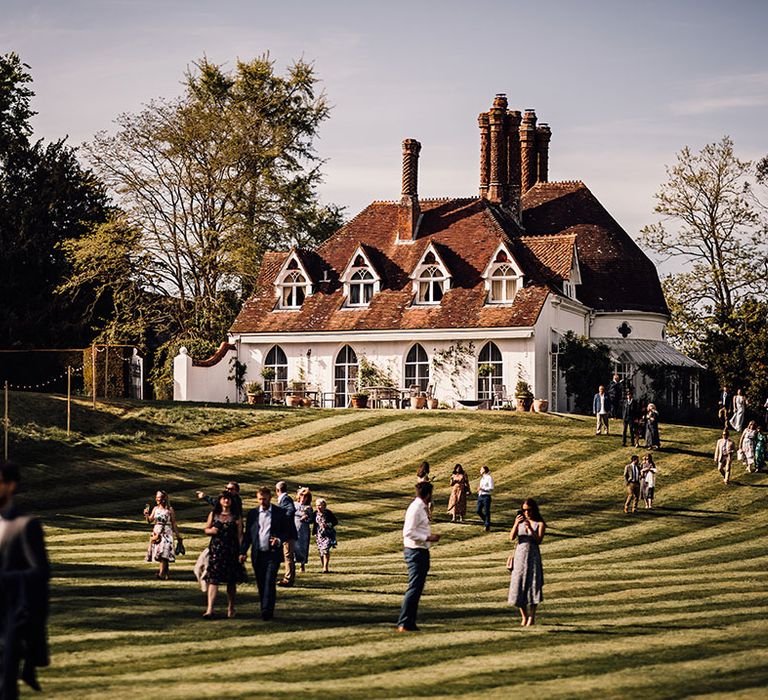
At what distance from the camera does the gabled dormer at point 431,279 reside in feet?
213

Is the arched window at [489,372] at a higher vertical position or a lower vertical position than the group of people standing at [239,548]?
higher

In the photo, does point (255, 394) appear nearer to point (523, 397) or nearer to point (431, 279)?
point (431, 279)

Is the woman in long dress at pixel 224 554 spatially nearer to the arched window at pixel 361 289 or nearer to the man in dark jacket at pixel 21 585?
the man in dark jacket at pixel 21 585

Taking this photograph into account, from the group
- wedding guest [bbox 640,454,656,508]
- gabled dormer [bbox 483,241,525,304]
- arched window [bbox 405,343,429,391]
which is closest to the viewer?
wedding guest [bbox 640,454,656,508]

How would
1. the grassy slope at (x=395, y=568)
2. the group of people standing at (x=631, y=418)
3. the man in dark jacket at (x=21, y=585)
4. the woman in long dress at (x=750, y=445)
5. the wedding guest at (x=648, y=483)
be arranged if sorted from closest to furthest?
Answer: the man in dark jacket at (x=21, y=585) → the grassy slope at (x=395, y=568) → the wedding guest at (x=648, y=483) → the woman in long dress at (x=750, y=445) → the group of people standing at (x=631, y=418)

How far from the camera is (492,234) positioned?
66312mm

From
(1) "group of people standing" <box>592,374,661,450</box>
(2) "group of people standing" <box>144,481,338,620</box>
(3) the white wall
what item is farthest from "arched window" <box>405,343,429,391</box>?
(2) "group of people standing" <box>144,481,338,620</box>

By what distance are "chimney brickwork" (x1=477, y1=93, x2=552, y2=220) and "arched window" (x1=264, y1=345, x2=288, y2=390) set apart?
43.5ft

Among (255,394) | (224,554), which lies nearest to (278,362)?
(255,394)

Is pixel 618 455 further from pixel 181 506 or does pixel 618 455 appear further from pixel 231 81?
pixel 231 81

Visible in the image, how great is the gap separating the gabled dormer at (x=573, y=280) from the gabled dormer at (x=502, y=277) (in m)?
3.65

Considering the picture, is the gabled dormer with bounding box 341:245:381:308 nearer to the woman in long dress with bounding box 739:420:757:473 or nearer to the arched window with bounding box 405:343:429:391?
the arched window with bounding box 405:343:429:391

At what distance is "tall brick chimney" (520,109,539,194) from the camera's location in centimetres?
7600

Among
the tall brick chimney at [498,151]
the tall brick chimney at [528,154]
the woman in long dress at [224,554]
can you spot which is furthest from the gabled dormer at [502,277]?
the woman in long dress at [224,554]
